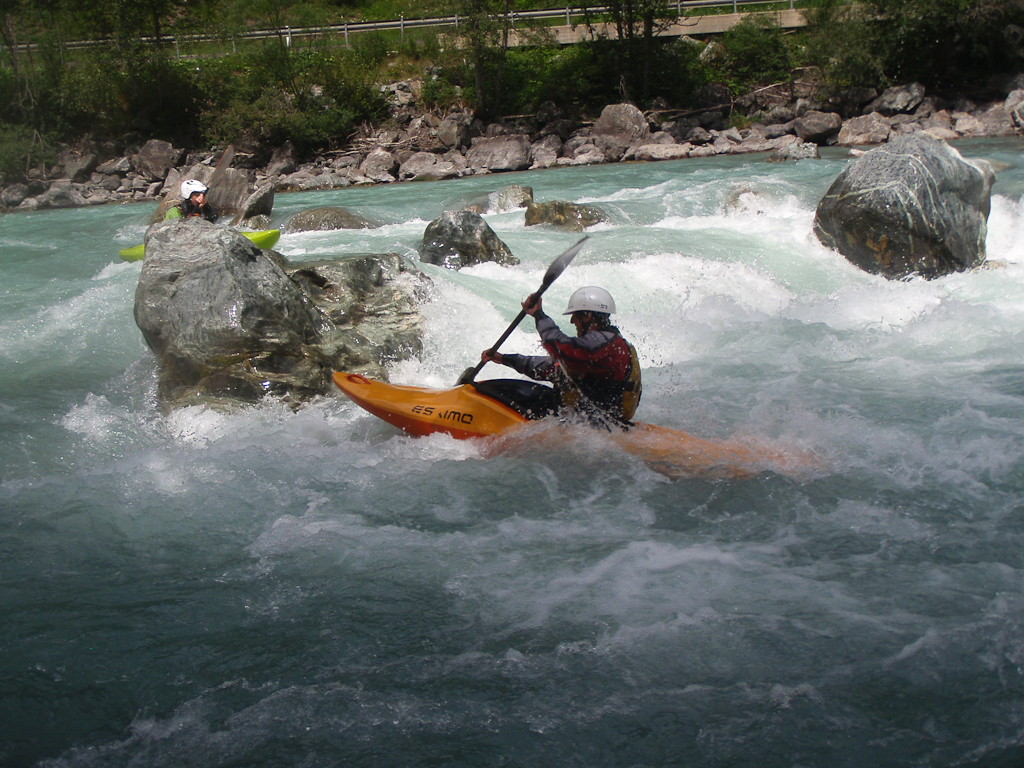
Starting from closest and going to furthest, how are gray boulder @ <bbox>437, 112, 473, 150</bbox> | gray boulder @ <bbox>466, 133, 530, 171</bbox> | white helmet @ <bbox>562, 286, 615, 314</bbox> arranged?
white helmet @ <bbox>562, 286, 615, 314</bbox> → gray boulder @ <bbox>466, 133, 530, 171</bbox> → gray boulder @ <bbox>437, 112, 473, 150</bbox>

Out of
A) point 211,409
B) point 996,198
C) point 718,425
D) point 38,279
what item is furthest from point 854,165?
point 38,279

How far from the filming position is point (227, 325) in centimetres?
499

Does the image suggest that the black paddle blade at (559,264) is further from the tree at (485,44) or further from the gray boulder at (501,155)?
the tree at (485,44)

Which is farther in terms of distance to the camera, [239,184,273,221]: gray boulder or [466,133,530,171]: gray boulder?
[466,133,530,171]: gray boulder

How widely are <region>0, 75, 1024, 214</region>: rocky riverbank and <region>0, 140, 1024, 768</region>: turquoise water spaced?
12.3m

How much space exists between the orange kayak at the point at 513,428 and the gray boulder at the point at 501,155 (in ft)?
47.9

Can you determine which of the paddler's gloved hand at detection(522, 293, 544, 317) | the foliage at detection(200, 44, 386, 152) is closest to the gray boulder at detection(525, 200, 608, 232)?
the paddler's gloved hand at detection(522, 293, 544, 317)

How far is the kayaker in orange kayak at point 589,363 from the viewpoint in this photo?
152 inches

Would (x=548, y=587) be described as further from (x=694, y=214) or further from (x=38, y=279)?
(x=694, y=214)

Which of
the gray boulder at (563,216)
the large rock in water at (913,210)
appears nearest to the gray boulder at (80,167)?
the gray boulder at (563,216)

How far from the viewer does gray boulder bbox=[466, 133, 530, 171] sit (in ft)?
60.7

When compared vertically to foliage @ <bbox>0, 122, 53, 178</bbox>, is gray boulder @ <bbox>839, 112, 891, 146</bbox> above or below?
below

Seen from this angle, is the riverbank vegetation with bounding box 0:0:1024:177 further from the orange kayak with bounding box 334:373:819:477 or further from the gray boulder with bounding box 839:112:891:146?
the orange kayak with bounding box 334:373:819:477

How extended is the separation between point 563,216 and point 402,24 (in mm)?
19558
